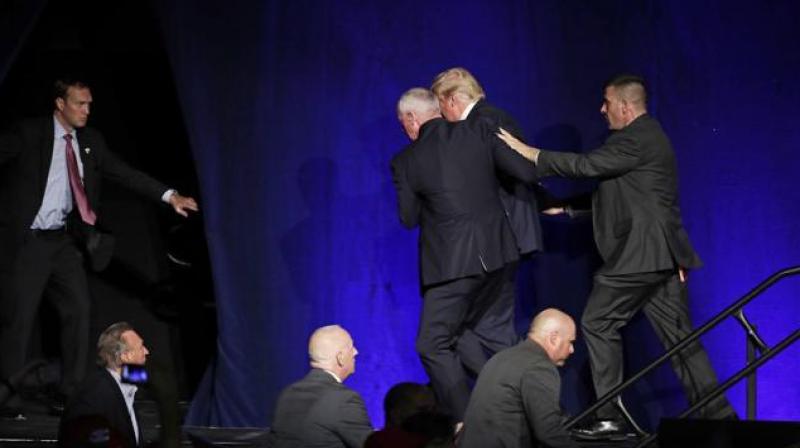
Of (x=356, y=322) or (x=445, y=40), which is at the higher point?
(x=445, y=40)

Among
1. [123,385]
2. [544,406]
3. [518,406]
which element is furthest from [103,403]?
[544,406]

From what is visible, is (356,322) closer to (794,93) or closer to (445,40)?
(445,40)

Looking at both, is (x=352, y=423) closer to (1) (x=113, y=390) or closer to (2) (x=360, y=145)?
(1) (x=113, y=390)

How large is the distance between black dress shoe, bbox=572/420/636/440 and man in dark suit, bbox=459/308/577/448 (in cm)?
118

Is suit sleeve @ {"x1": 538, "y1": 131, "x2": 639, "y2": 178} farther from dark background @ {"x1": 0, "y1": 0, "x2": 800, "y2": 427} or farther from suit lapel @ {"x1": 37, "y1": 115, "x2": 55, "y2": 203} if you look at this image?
suit lapel @ {"x1": 37, "y1": 115, "x2": 55, "y2": 203}

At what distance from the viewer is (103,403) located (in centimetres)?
663

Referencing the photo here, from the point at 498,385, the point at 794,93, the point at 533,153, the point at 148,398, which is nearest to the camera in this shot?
the point at 498,385

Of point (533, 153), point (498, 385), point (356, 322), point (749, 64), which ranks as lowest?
point (498, 385)

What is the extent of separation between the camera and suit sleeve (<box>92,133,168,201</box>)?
8.78m

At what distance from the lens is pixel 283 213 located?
8766 mm

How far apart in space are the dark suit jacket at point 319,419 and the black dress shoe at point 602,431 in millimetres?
1590

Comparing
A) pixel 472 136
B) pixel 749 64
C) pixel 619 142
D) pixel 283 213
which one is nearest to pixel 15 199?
pixel 283 213

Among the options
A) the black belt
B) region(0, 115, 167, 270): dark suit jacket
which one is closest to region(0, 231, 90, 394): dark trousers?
the black belt

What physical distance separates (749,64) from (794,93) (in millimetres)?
276
